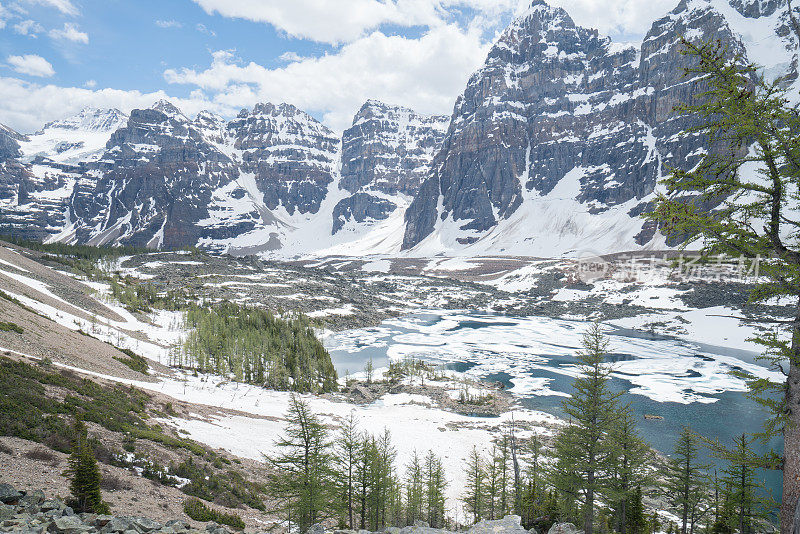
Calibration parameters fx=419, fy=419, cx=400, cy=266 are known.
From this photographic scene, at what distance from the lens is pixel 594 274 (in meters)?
146

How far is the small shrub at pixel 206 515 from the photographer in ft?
54.5

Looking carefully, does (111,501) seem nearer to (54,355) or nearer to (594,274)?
(54,355)

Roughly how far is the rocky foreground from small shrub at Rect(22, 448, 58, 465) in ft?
10.2

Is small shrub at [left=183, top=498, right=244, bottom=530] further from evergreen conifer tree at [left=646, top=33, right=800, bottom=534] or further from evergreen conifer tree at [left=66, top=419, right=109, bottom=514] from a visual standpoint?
evergreen conifer tree at [left=646, top=33, right=800, bottom=534]

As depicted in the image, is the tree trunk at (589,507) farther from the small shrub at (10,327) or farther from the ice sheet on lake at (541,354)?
the ice sheet on lake at (541,354)

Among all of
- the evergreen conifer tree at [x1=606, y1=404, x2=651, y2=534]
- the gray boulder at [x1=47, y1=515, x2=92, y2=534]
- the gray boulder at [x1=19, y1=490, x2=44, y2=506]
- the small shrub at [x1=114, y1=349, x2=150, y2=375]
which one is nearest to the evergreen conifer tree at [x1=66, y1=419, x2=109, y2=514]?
the gray boulder at [x1=19, y1=490, x2=44, y2=506]

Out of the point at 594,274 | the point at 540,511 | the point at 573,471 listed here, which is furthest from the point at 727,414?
the point at 594,274

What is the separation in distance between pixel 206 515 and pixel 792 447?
1889cm

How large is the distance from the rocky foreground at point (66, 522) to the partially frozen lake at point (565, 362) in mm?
32609

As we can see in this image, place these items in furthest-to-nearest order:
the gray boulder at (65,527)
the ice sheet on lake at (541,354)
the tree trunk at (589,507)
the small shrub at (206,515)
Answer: the ice sheet on lake at (541,354), the tree trunk at (589,507), the small shrub at (206,515), the gray boulder at (65,527)

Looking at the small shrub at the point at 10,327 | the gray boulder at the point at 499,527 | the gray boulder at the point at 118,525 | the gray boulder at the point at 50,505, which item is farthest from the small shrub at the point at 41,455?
the small shrub at the point at 10,327

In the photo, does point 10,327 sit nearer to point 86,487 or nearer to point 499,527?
point 86,487

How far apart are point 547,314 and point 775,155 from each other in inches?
4651

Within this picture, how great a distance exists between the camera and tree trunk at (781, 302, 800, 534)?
28.3 ft
